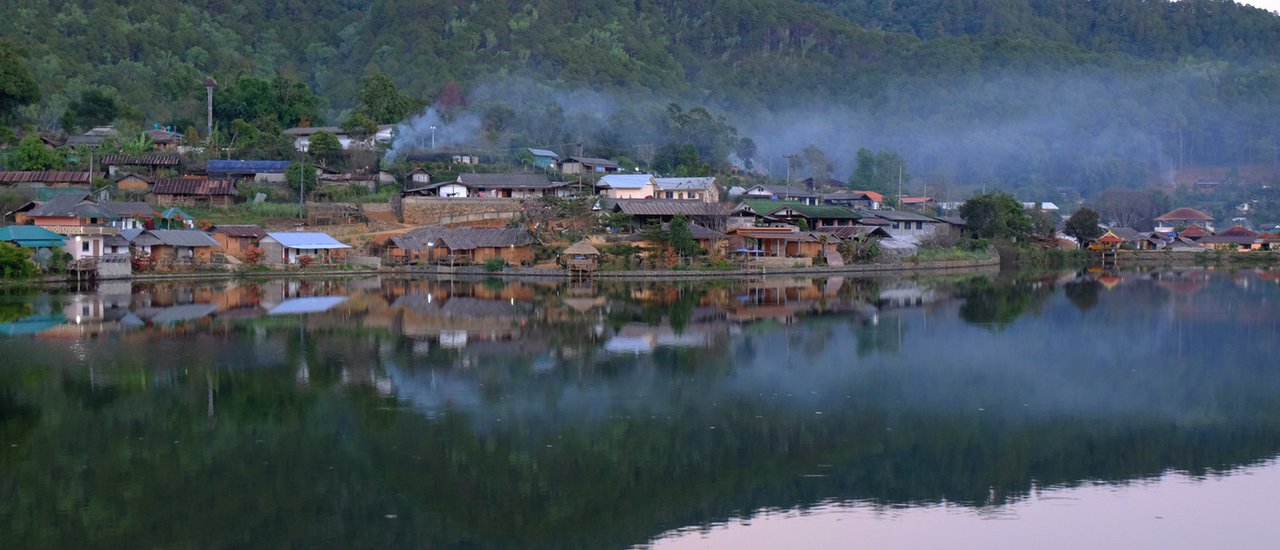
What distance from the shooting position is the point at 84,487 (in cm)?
897

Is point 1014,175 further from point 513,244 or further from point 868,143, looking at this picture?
point 513,244

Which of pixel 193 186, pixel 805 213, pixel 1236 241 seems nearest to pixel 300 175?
pixel 193 186

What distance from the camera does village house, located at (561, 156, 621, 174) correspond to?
3925 cm

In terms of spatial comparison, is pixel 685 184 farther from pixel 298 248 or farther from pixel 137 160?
pixel 137 160

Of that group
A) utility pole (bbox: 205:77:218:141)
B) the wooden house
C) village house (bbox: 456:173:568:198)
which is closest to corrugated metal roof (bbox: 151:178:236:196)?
village house (bbox: 456:173:568:198)

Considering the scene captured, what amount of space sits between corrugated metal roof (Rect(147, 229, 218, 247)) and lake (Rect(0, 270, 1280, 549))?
337 inches

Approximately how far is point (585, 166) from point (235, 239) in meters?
13.1

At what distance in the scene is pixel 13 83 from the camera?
35438 mm

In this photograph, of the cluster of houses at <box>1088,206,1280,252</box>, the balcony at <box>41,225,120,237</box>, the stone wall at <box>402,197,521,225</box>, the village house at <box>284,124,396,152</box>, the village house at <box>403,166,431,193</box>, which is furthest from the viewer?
the cluster of houses at <box>1088,206,1280,252</box>

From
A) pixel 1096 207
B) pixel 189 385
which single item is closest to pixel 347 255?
pixel 189 385

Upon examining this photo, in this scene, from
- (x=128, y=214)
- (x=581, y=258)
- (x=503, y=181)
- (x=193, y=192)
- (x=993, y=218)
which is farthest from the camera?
(x=993, y=218)

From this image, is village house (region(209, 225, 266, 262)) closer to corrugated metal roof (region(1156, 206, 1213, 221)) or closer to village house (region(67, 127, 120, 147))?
village house (region(67, 127, 120, 147))

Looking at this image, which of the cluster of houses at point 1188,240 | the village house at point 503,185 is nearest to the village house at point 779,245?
the village house at point 503,185

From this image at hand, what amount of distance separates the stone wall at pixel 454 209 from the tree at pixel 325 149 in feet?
12.8
